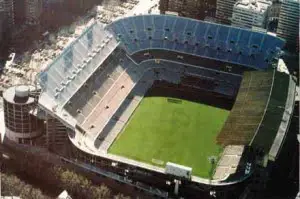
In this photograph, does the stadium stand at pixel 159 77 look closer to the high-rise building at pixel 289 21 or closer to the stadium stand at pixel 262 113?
the stadium stand at pixel 262 113

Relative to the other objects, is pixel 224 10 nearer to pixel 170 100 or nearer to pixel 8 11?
pixel 170 100

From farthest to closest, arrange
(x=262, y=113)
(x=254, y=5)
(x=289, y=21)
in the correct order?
1. (x=254, y=5)
2. (x=289, y=21)
3. (x=262, y=113)

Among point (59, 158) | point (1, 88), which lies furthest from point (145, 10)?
point (59, 158)

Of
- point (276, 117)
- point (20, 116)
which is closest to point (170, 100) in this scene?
point (276, 117)

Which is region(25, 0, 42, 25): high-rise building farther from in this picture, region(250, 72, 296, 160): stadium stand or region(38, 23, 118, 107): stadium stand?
region(250, 72, 296, 160): stadium stand

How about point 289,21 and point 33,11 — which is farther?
point 33,11

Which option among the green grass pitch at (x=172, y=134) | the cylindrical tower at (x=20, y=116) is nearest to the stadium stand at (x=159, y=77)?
Answer: the green grass pitch at (x=172, y=134)
